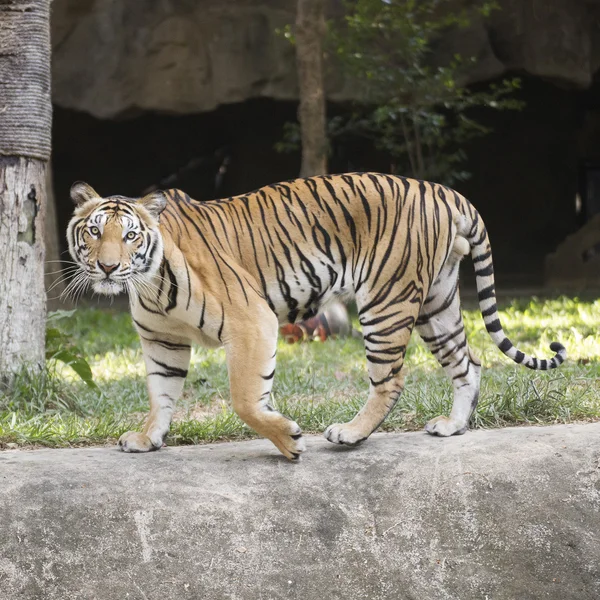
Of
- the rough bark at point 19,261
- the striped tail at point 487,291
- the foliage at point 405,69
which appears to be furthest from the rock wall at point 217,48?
the striped tail at point 487,291

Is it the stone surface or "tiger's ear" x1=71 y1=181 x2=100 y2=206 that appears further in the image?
the stone surface

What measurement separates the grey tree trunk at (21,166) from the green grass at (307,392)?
0.28 m

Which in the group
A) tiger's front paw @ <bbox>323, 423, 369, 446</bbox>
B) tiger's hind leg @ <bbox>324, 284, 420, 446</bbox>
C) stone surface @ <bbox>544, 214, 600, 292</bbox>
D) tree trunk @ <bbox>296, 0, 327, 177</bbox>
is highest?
tree trunk @ <bbox>296, 0, 327, 177</bbox>

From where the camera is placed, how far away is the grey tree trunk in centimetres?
516

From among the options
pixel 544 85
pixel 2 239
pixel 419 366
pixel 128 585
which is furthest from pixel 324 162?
pixel 128 585

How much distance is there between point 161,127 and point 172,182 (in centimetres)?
108

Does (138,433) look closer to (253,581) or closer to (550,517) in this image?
(253,581)

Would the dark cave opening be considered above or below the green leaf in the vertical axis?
above

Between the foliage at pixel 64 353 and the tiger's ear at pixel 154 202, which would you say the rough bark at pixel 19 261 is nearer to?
the foliage at pixel 64 353

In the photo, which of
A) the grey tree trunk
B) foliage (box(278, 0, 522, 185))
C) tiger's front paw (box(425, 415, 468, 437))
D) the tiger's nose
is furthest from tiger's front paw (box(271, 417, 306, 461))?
foliage (box(278, 0, 522, 185))

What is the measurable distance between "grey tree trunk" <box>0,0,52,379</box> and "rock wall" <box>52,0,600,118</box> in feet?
24.3

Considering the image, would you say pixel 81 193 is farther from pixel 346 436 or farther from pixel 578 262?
pixel 578 262

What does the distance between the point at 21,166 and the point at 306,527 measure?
2.85m

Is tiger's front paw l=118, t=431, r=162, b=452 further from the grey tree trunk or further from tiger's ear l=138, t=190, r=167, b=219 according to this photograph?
the grey tree trunk
